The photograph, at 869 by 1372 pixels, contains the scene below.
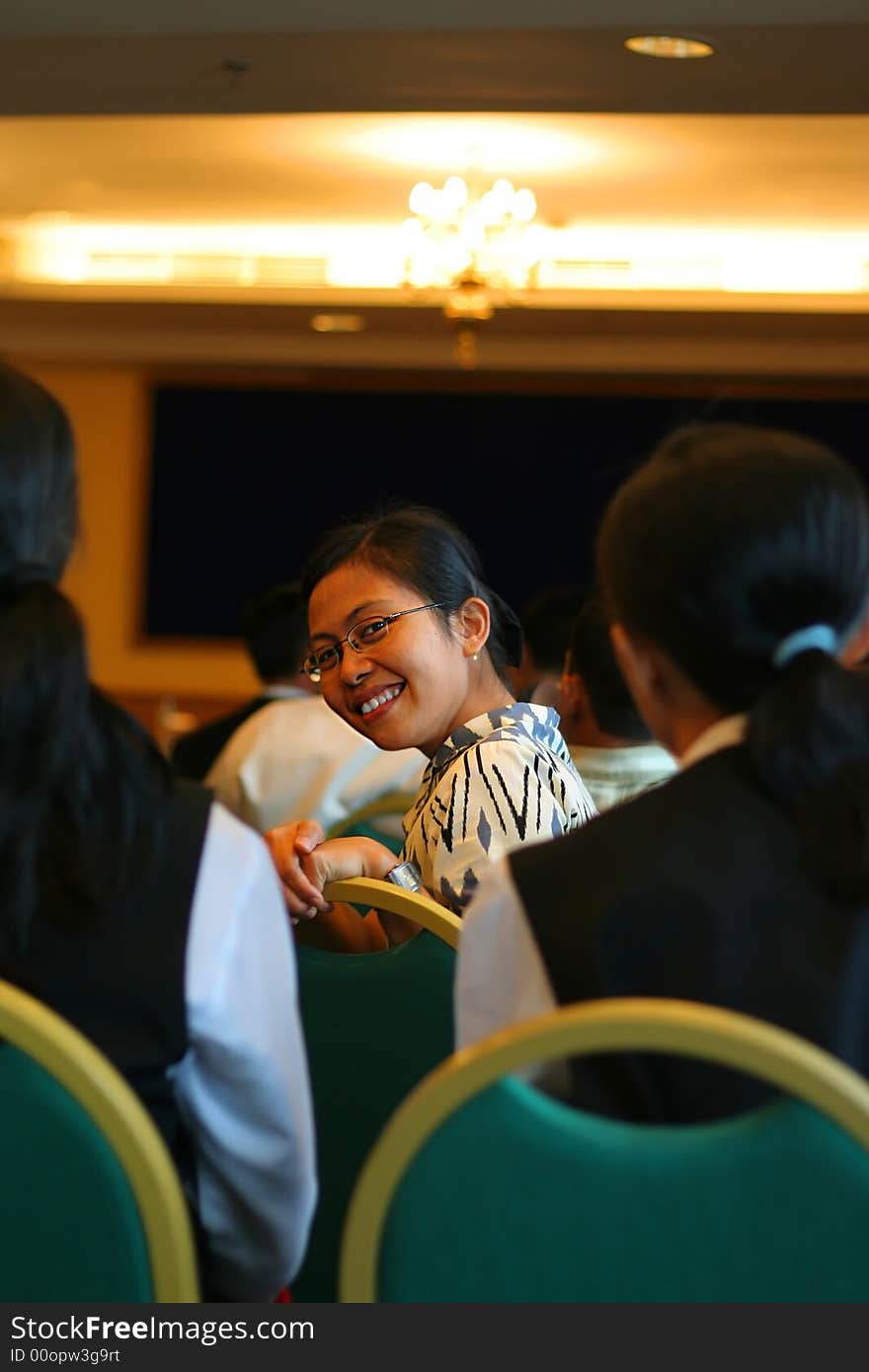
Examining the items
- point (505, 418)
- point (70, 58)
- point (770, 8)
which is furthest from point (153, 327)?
point (770, 8)

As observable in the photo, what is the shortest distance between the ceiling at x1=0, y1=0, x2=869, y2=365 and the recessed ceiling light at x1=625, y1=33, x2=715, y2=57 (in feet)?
0.13

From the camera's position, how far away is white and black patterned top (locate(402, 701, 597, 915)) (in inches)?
75.8

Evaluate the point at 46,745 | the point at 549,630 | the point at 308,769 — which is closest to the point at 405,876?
the point at 46,745

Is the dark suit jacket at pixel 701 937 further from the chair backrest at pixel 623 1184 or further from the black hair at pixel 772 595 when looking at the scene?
the chair backrest at pixel 623 1184

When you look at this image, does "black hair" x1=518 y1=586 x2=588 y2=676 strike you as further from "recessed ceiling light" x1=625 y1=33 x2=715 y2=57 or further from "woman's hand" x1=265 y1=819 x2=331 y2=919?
"woman's hand" x1=265 y1=819 x2=331 y2=919

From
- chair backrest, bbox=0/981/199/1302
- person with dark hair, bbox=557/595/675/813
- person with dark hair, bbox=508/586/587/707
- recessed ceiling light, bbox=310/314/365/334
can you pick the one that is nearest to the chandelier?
recessed ceiling light, bbox=310/314/365/334

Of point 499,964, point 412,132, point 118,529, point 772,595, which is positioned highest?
point 412,132

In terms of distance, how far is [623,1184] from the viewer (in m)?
0.94

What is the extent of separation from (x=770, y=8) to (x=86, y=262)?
5.18 metres

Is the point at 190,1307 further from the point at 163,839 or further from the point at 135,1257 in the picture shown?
the point at 163,839

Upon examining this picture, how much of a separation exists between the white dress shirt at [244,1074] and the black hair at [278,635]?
10.9 feet

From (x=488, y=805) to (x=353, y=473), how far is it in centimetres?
786

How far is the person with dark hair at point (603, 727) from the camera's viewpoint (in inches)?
120

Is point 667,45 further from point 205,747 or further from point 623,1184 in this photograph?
point 623,1184
